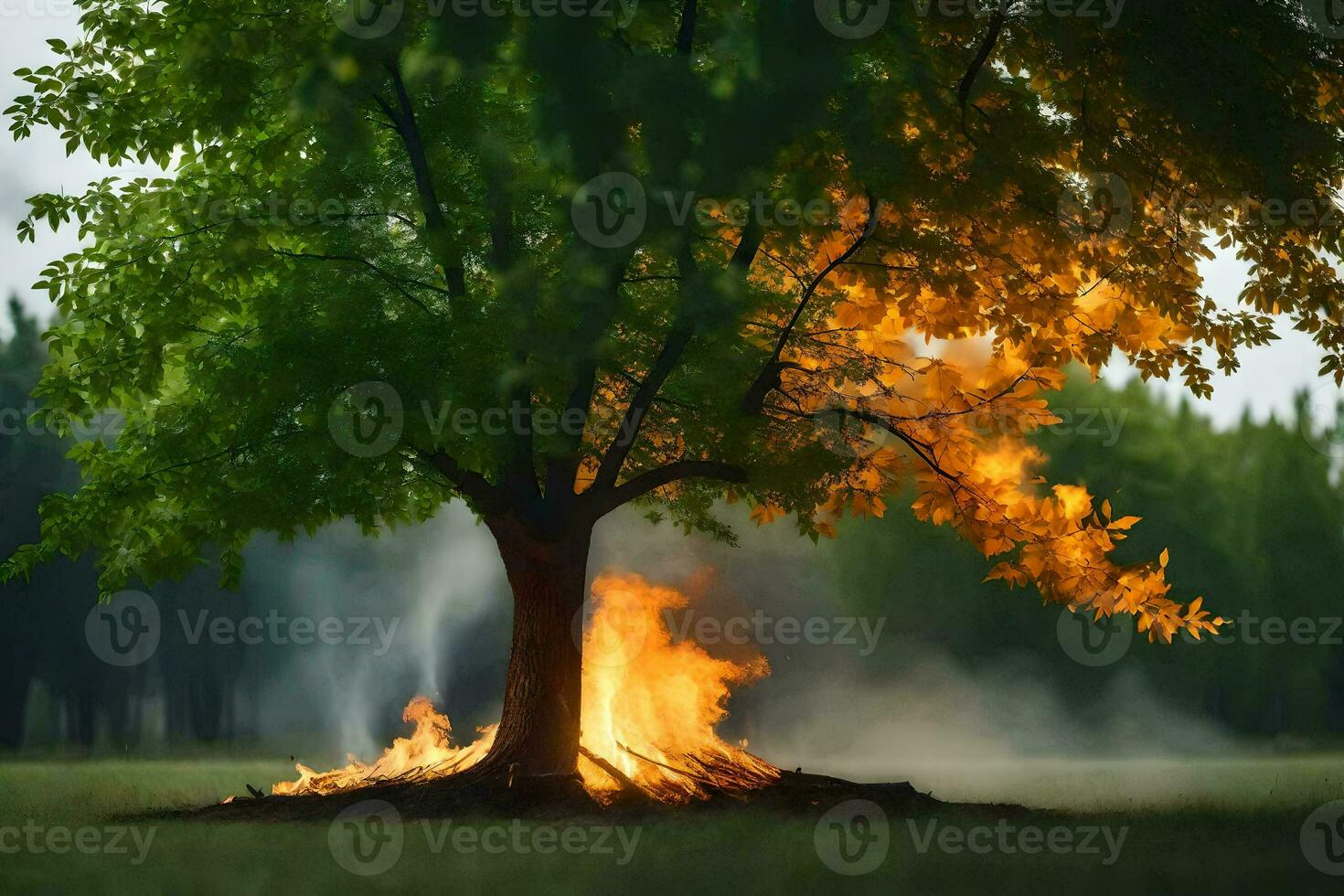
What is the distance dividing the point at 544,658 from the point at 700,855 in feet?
15.4

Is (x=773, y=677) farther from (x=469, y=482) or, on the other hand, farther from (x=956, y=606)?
(x=469, y=482)

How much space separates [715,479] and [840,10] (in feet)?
21.4

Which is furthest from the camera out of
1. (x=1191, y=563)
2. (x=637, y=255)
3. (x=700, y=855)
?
(x=1191, y=563)

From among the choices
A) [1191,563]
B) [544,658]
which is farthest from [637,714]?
[1191,563]

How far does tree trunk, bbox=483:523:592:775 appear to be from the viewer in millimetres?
16156

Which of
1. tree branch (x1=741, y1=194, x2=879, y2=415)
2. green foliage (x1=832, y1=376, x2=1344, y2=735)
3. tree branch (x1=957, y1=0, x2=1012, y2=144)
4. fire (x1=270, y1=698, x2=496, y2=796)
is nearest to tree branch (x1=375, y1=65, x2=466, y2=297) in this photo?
tree branch (x1=741, y1=194, x2=879, y2=415)

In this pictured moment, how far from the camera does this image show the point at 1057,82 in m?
14.7

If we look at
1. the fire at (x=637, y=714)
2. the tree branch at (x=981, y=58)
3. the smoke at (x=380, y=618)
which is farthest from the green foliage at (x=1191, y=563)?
the tree branch at (x=981, y=58)

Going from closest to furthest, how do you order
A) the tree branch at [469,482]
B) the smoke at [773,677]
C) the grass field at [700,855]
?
the grass field at [700,855] < the tree branch at [469,482] < the smoke at [773,677]

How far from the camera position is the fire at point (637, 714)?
17.5m

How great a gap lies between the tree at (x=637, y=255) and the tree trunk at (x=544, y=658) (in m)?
0.05

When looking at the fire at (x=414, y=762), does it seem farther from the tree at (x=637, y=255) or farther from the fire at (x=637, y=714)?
the tree at (x=637, y=255)

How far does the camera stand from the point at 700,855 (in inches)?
480

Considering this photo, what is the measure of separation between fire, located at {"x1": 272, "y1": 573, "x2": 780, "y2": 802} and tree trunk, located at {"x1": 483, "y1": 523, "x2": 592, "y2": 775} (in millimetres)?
1071
